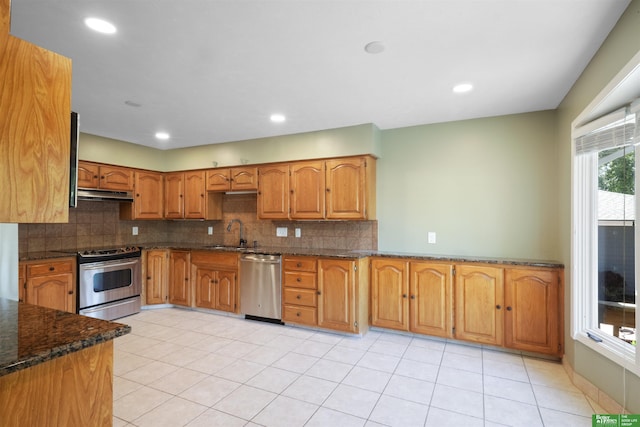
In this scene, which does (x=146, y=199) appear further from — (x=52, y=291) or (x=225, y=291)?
(x=225, y=291)

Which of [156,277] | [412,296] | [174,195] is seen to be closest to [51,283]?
[156,277]

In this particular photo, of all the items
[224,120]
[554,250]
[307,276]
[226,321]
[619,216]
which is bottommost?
[226,321]

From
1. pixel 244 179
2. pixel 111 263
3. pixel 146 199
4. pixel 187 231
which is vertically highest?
pixel 244 179

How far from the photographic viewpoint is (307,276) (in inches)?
148

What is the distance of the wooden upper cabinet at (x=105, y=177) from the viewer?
13.5 feet

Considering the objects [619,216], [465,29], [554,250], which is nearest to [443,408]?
[619,216]

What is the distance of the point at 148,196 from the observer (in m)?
4.91

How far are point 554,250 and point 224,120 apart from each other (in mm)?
3780

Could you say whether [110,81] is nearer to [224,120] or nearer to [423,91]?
[224,120]

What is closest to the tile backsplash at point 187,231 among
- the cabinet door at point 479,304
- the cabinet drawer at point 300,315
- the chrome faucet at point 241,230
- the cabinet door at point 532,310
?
the chrome faucet at point 241,230

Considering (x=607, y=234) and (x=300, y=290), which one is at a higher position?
(x=607, y=234)

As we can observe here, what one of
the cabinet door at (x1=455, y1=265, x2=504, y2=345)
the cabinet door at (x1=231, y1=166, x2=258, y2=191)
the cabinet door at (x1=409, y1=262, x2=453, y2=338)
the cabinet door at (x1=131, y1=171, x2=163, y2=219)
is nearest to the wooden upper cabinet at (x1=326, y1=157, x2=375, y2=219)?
the cabinet door at (x1=409, y1=262, x2=453, y2=338)

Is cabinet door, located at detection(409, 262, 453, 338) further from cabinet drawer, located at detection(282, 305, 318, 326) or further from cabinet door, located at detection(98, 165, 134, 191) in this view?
cabinet door, located at detection(98, 165, 134, 191)

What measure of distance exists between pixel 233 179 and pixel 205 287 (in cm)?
158
